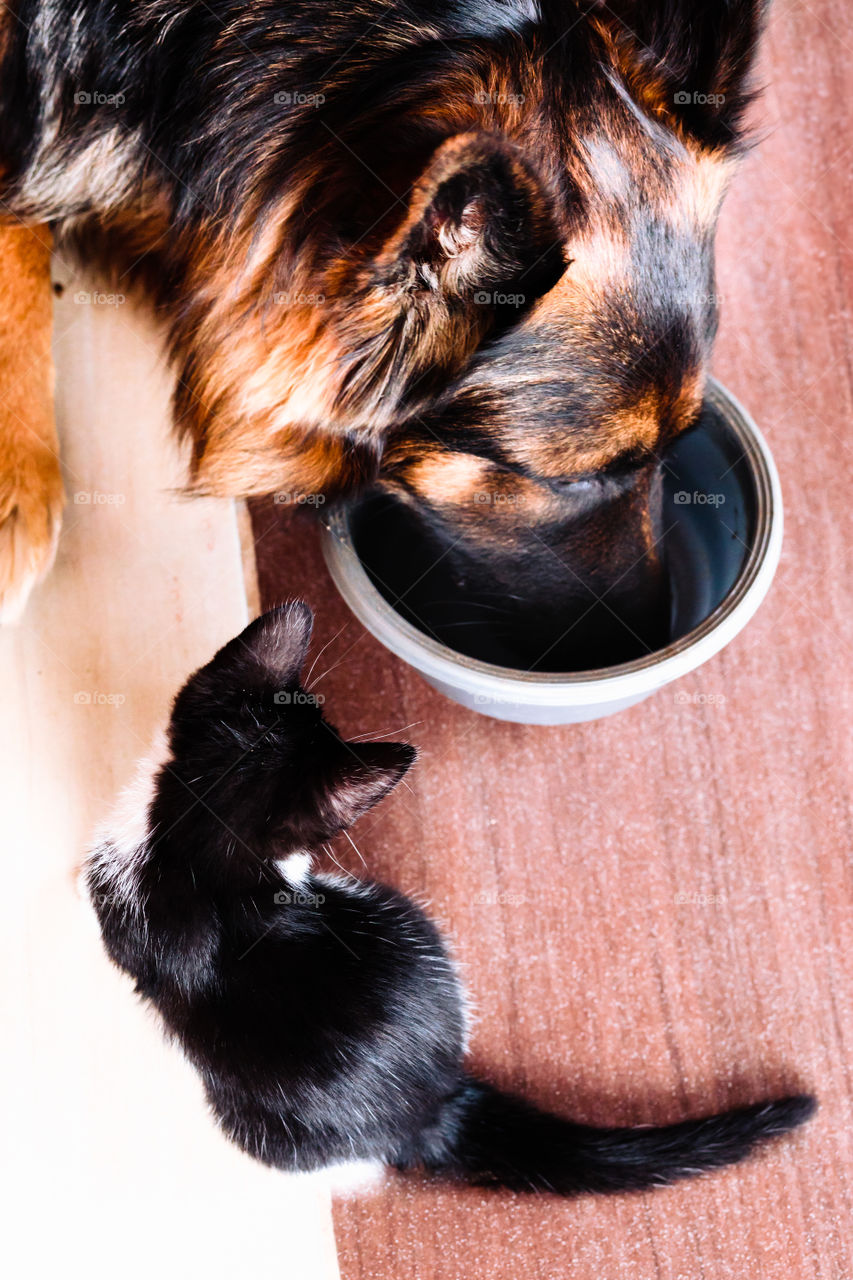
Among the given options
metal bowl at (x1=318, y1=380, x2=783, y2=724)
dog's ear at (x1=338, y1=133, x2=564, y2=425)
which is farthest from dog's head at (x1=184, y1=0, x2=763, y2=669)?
metal bowl at (x1=318, y1=380, x2=783, y2=724)

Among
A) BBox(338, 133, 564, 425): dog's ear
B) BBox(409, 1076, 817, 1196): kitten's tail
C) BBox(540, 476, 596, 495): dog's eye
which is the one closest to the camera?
BBox(338, 133, 564, 425): dog's ear

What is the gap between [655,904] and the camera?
5.20 ft

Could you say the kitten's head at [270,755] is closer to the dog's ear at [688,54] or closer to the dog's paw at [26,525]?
the dog's paw at [26,525]

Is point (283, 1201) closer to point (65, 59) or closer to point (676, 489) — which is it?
point (676, 489)

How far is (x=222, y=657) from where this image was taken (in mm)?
1182

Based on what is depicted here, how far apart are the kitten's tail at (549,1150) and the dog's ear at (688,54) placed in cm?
125

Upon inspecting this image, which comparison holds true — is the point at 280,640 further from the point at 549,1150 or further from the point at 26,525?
the point at 549,1150

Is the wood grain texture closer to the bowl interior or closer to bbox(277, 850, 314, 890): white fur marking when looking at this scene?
the bowl interior

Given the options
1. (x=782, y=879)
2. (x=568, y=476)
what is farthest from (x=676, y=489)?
(x=782, y=879)

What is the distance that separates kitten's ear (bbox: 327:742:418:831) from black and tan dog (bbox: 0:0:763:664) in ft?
1.18

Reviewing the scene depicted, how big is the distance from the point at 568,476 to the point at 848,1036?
97 cm

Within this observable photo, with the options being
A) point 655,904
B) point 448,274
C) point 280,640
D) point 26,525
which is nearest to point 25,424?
point 26,525

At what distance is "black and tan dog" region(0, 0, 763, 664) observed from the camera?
3.41ft

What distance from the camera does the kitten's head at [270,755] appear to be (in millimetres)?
1072
